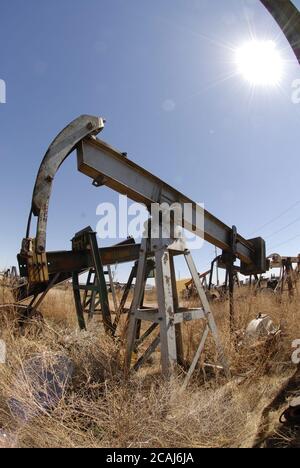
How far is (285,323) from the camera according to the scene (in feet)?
17.1

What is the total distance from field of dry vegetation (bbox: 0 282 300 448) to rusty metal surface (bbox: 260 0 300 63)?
119 inches

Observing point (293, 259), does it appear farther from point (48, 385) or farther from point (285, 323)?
point (48, 385)

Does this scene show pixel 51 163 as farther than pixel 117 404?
Yes

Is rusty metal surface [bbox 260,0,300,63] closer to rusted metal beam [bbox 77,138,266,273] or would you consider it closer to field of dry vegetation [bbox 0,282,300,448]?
rusted metal beam [bbox 77,138,266,273]

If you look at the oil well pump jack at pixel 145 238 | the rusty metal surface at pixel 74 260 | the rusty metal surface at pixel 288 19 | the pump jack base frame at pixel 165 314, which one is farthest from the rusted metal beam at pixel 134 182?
the rusty metal surface at pixel 288 19

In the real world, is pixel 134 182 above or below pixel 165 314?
above

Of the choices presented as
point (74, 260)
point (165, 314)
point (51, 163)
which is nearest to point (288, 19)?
point (51, 163)

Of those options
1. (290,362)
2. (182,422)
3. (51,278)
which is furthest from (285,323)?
(51,278)

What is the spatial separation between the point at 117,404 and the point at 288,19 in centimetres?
341

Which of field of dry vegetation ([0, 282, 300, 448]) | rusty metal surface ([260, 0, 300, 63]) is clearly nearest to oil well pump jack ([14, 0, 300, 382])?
rusty metal surface ([260, 0, 300, 63])

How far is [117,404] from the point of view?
2.36 meters

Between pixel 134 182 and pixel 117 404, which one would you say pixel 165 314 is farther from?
pixel 134 182

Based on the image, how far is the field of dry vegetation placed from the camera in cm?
211

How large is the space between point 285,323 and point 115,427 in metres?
4.11
